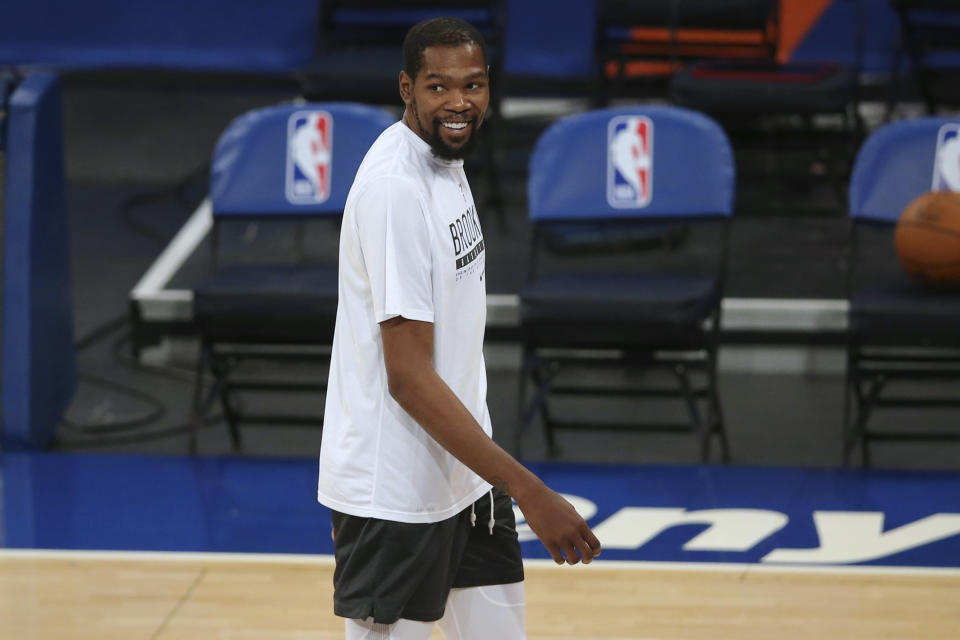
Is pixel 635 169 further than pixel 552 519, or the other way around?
pixel 635 169

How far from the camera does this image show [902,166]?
489 centimetres

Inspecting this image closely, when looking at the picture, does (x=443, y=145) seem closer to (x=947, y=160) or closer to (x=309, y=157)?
(x=309, y=157)

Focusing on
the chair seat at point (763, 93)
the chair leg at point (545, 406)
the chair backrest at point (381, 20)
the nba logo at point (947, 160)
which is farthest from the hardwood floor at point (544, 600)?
the chair backrest at point (381, 20)

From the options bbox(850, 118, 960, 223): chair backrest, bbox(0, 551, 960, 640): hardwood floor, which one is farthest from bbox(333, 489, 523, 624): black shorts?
bbox(850, 118, 960, 223): chair backrest

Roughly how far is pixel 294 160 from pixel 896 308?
6.48ft

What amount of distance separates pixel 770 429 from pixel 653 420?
409 mm

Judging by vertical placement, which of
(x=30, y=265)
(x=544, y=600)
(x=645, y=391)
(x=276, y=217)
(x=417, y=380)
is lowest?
(x=544, y=600)

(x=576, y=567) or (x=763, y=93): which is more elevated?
(x=763, y=93)

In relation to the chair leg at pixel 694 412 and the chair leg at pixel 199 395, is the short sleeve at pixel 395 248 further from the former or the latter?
the chair leg at pixel 199 395

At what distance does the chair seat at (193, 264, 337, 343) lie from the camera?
15.2 feet

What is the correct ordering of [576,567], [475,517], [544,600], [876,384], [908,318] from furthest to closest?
1. [876,384]
2. [908,318]
3. [576,567]
4. [544,600]
5. [475,517]

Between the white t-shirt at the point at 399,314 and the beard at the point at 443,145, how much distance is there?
0.08 ft

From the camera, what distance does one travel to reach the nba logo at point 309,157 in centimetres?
493

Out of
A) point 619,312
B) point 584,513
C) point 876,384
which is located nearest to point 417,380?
point 584,513
